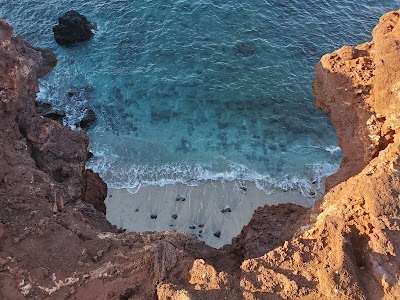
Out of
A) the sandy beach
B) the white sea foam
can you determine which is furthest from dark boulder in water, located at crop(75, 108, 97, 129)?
the sandy beach

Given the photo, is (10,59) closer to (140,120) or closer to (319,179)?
(140,120)

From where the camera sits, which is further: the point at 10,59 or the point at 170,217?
the point at 170,217

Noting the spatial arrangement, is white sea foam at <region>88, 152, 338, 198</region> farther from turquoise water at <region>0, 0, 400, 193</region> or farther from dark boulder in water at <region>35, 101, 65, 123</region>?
dark boulder in water at <region>35, 101, 65, 123</region>

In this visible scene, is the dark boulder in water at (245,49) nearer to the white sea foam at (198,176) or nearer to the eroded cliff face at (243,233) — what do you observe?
the white sea foam at (198,176)

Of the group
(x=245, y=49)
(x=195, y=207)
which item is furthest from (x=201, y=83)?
(x=195, y=207)

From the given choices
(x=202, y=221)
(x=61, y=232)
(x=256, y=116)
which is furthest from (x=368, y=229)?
(x=256, y=116)

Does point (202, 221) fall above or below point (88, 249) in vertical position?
below

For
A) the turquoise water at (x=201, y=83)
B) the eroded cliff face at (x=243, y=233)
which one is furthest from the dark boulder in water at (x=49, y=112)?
the eroded cliff face at (x=243, y=233)
